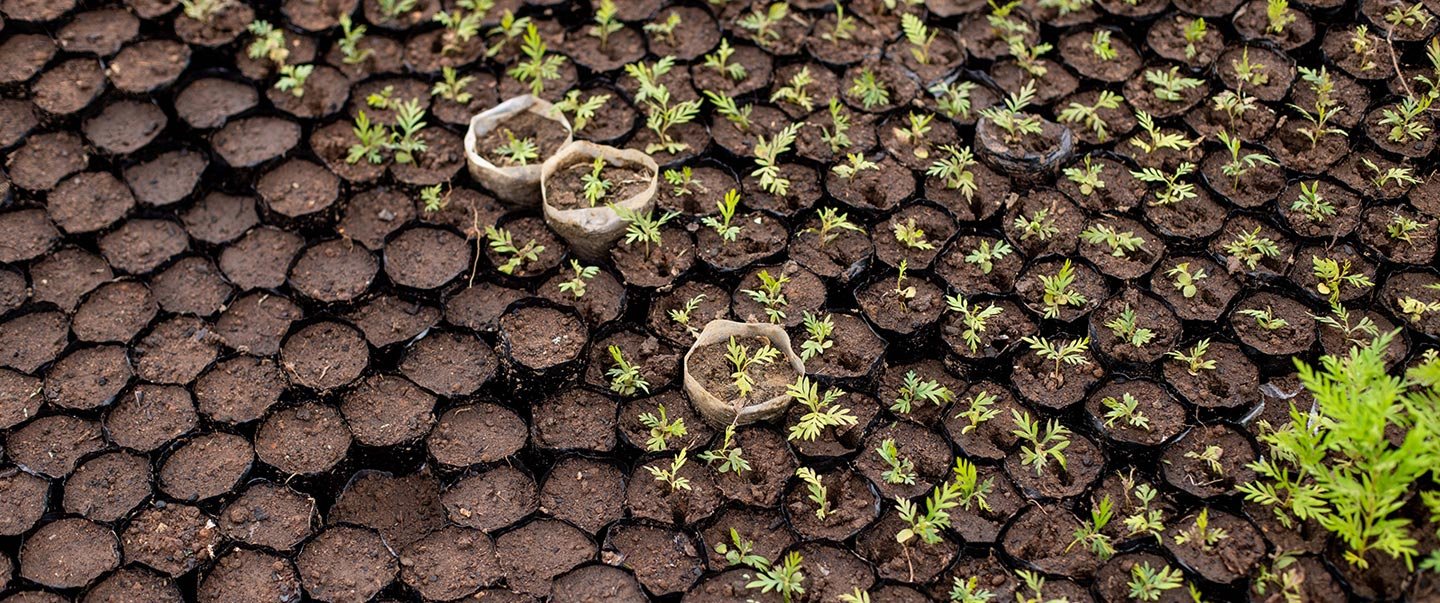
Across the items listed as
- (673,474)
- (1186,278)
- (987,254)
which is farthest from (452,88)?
(1186,278)

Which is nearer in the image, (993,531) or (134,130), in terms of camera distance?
(993,531)

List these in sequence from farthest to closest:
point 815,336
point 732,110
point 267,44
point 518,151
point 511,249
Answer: point 267,44
point 732,110
point 518,151
point 511,249
point 815,336

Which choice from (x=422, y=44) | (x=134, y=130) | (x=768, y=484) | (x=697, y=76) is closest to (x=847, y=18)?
(x=697, y=76)

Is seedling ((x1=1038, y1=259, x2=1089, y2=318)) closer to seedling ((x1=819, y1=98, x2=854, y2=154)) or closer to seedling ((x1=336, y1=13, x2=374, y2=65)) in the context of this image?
seedling ((x1=819, y1=98, x2=854, y2=154))

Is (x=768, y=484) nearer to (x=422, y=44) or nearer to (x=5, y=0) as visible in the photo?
(x=422, y=44)

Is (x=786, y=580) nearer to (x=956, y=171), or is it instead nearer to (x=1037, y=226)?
(x=1037, y=226)

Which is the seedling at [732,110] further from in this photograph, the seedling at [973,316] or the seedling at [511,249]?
the seedling at [973,316]

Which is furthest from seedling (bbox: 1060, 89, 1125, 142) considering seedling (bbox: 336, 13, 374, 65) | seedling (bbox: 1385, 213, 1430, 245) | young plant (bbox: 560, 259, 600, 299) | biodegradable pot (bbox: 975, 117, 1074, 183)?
seedling (bbox: 336, 13, 374, 65)
